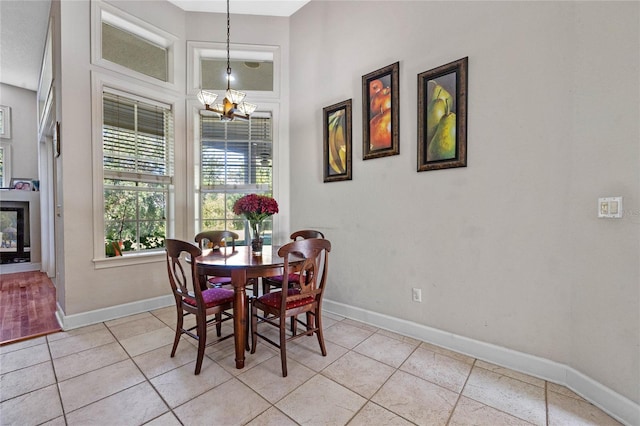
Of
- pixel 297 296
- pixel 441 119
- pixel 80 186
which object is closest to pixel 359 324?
pixel 297 296

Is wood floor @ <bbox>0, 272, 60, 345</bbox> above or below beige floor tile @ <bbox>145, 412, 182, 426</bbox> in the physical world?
below

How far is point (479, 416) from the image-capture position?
157cm

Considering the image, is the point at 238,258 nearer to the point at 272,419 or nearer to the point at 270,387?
the point at 270,387

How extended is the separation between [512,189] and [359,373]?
172 centimetres

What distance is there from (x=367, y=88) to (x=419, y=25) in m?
0.67

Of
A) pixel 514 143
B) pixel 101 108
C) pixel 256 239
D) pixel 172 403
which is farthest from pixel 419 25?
pixel 172 403

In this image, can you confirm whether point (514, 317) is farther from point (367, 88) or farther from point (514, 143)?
point (367, 88)

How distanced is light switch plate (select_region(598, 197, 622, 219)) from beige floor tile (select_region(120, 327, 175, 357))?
327 centimetres

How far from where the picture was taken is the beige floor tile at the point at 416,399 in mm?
1572

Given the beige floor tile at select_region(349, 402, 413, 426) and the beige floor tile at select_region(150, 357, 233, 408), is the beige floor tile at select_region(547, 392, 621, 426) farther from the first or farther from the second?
the beige floor tile at select_region(150, 357, 233, 408)

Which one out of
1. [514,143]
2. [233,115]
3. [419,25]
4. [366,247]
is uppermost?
[419,25]

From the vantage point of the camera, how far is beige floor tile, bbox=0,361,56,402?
1.77m

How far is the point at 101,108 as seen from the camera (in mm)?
2895

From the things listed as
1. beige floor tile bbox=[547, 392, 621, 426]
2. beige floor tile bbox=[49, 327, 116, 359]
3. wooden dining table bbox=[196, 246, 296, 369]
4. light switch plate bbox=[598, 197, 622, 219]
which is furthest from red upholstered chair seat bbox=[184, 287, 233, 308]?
light switch plate bbox=[598, 197, 622, 219]
